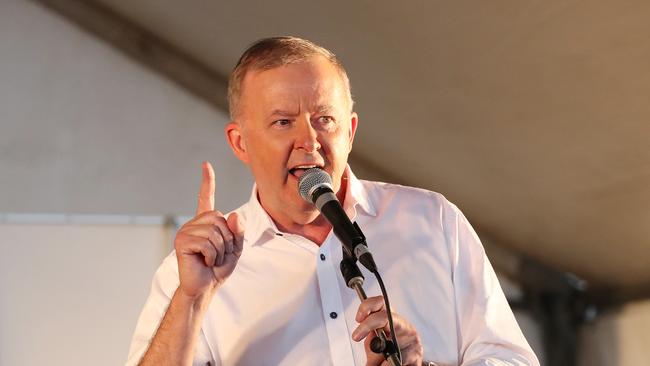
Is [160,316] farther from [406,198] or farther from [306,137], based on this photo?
[406,198]

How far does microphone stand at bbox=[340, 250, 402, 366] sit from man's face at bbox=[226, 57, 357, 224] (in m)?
0.57

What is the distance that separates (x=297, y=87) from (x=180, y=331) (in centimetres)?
65

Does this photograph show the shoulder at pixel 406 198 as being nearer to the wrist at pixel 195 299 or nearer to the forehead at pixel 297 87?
the forehead at pixel 297 87

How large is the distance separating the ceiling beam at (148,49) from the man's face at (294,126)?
117 inches

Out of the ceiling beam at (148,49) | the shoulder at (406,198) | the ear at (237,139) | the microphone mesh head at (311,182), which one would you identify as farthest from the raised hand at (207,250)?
the ceiling beam at (148,49)

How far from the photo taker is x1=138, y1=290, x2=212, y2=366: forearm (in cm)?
212

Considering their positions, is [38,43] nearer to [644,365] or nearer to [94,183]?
[94,183]

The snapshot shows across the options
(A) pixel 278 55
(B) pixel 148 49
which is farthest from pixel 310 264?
(B) pixel 148 49

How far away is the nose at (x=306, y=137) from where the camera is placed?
2.28 m

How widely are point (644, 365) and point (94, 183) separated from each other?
2920 millimetres

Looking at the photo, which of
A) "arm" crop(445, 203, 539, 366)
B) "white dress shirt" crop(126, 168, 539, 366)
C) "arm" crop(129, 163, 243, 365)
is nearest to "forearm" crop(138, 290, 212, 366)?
"arm" crop(129, 163, 243, 365)

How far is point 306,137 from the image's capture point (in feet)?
7.53

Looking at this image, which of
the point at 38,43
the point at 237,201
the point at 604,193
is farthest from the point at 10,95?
the point at 604,193

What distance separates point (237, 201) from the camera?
535cm
